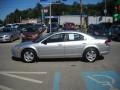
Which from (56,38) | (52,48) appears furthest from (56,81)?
(56,38)

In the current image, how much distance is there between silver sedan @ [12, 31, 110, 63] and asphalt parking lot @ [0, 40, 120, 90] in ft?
1.19

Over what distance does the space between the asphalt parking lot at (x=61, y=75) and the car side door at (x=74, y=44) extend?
0.42 meters

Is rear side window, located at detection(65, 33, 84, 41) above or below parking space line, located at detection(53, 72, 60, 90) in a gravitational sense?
above

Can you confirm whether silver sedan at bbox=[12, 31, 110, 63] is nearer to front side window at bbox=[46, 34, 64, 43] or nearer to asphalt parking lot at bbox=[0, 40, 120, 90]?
front side window at bbox=[46, 34, 64, 43]

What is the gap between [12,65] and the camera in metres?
13.2

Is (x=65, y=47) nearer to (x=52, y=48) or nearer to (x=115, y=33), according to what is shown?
(x=52, y=48)

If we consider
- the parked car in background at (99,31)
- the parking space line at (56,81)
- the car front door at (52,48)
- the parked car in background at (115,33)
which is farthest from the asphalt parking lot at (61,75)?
the parked car in background at (99,31)

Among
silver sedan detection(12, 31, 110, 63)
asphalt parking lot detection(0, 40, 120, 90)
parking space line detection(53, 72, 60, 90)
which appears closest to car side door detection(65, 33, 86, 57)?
silver sedan detection(12, 31, 110, 63)

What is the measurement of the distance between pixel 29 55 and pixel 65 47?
1.73 meters

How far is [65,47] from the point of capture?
1345 centimetres

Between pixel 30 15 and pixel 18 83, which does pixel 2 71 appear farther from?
pixel 30 15

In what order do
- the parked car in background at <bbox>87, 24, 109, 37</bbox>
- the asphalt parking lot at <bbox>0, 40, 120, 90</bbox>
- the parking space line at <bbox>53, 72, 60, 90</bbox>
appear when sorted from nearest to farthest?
the parking space line at <bbox>53, 72, 60, 90</bbox>
the asphalt parking lot at <bbox>0, 40, 120, 90</bbox>
the parked car in background at <bbox>87, 24, 109, 37</bbox>

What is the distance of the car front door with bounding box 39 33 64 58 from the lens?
13445 millimetres

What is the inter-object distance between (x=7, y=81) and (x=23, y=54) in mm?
4245
